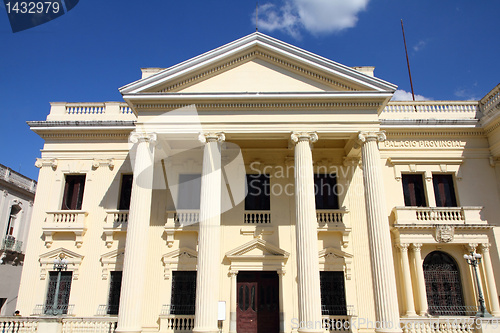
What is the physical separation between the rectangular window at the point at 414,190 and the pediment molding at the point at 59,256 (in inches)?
604

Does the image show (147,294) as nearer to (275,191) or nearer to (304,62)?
(275,191)

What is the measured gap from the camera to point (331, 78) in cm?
1552

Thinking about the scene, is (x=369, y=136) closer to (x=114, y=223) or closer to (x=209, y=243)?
(x=209, y=243)

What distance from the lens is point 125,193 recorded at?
60.2ft

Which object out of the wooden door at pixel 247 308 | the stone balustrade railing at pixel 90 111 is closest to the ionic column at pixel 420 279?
the wooden door at pixel 247 308

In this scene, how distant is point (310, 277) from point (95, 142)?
12241mm

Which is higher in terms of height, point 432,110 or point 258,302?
point 432,110

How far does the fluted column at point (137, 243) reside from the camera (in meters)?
13.4

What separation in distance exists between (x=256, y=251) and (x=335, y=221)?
381 cm

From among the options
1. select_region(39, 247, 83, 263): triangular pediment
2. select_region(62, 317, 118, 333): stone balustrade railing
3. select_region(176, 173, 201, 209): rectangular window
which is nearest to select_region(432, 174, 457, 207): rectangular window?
select_region(176, 173, 201, 209): rectangular window

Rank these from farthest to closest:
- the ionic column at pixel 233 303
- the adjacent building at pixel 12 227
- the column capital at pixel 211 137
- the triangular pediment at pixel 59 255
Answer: the adjacent building at pixel 12 227 < the triangular pediment at pixel 59 255 < the ionic column at pixel 233 303 < the column capital at pixel 211 137

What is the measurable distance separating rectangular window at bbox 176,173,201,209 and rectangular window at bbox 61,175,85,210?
488 centimetres

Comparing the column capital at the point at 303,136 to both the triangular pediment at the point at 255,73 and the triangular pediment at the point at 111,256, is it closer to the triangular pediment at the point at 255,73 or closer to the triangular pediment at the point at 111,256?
the triangular pediment at the point at 255,73

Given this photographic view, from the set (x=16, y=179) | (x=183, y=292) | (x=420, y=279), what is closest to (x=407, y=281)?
(x=420, y=279)
